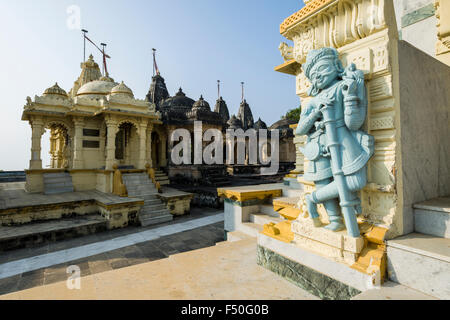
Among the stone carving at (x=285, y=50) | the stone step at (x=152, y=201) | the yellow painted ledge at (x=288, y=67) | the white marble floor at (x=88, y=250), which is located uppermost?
the yellow painted ledge at (x=288, y=67)

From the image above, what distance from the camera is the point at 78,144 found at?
1078 centimetres

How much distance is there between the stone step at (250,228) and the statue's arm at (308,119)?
6.82 ft

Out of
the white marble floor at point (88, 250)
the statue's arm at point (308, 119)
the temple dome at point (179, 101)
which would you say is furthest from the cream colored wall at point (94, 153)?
the statue's arm at point (308, 119)

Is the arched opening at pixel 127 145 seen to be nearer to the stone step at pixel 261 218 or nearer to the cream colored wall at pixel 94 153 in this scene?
the cream colored wall at pixel 94 153

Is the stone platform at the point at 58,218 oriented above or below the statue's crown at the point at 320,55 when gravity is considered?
below

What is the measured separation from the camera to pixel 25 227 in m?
6.64

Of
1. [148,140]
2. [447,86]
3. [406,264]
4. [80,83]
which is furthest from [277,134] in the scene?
[406,264]

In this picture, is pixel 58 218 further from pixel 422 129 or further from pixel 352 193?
pixel 422 129

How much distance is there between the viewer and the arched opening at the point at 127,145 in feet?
41.1

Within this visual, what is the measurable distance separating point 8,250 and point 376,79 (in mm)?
8570

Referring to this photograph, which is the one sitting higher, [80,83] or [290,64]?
[80,83]

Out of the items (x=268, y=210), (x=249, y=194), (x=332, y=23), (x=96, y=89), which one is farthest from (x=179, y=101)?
(x=332, y=23)

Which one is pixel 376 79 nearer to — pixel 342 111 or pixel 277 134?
pixel 342 111

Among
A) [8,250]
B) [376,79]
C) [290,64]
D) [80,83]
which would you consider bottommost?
[8,250]
